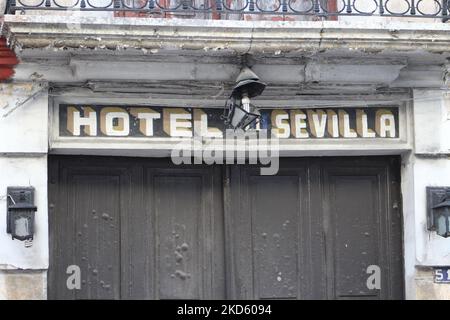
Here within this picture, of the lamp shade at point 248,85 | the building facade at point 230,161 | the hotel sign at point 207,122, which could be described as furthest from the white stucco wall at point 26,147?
the lamp shade at point 248,85

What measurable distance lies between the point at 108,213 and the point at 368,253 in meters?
2.13

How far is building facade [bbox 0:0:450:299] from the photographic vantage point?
334 inches

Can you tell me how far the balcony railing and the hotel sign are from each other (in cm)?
76

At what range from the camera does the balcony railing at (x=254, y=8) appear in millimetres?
8539

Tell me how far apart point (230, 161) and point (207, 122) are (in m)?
0.40

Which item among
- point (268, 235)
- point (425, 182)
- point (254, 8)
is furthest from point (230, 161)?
point (425, 182)

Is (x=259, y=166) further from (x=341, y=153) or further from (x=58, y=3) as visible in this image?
(x=58, y=3)

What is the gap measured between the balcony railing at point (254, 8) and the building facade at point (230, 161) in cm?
2

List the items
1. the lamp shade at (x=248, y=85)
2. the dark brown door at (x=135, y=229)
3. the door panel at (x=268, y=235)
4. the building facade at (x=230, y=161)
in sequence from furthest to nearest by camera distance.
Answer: the door panel at (x=268, y=235)
the dark brown door at (x=135, y=229)
the building facade at (x=230, y=161)
the lamp shade at (x=248, y=85)

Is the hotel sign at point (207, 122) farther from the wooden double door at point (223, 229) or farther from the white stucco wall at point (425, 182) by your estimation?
the wooden double door at point (223, 229)

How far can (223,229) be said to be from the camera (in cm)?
913

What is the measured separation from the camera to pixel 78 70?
8523mm

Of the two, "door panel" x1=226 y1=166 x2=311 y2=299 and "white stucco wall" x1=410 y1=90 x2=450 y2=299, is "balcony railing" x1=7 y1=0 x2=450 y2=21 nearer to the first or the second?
"white stucco wall" x1=410 y1=90 x2=450 y2=299
